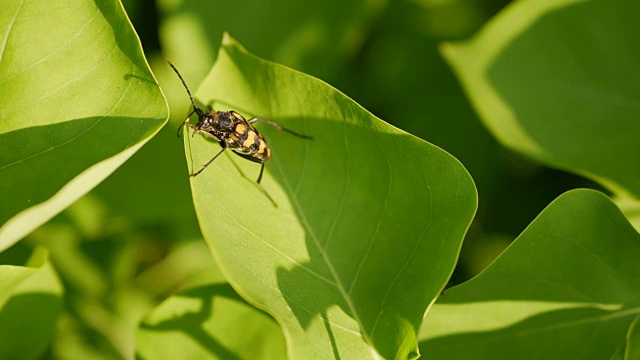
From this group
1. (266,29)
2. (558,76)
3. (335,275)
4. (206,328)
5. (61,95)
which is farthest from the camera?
(266,29)

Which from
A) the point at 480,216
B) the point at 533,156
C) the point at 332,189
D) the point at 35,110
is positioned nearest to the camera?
the point at 35,110

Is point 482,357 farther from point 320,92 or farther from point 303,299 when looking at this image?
point 320,92

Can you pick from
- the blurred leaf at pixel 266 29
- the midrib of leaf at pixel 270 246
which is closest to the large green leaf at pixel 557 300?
the midrib of leaf at pixel 270 246

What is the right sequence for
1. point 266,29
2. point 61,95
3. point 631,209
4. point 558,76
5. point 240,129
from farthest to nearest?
1. point 266,29
2. point 558,76
3. point 631,209
4. point 240,129
5. point 61,95

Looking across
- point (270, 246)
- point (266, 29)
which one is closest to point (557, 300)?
point (270, 246)

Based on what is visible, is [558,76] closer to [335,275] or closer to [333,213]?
[333,213]

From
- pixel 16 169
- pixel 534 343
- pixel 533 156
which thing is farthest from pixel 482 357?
pixel 16 169
